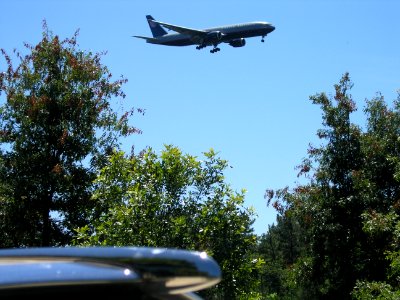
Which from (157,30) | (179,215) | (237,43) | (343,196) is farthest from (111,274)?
(157,30)

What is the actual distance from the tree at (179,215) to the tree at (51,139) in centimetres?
844

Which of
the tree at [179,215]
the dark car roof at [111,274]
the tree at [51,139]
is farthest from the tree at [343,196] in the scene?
the dark car roof at [111,274]

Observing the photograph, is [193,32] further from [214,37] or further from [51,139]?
[51,139]

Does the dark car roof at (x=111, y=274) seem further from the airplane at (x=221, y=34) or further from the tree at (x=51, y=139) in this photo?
the airplane at (x=221, y=34)

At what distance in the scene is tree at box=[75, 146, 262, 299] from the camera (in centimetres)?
1214

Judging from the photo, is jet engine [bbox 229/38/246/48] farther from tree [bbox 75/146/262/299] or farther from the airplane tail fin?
tree [bbox 75/146/262/299]

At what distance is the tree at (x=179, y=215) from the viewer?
12141 millimetres

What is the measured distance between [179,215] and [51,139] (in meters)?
11.0

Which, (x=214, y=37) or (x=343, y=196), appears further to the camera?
(x=214, y=37)

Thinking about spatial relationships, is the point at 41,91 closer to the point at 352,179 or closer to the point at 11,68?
the point at 11,68

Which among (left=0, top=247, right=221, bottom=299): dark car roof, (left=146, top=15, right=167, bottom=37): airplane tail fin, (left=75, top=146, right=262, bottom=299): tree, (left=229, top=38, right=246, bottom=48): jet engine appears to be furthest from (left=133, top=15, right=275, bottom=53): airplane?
(left=0, top=247, right=221, bottom=299): dark car roof

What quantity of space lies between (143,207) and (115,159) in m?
1.54

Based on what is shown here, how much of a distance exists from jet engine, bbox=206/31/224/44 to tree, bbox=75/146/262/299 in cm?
2785

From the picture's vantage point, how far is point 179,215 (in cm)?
1271
